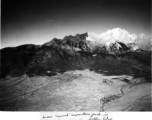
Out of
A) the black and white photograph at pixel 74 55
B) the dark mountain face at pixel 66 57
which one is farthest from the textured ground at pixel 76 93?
the dark mountain face at pixel 66 57

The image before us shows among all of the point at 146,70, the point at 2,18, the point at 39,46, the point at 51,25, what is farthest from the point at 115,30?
the point at 2,18

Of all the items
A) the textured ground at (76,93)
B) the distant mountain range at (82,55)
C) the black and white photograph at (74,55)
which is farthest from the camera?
the distant mountain range at (82,55)

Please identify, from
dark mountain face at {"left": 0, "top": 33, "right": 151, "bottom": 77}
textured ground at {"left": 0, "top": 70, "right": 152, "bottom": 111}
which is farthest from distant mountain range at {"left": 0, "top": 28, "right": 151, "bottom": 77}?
textured ground at {"left": 0, "top": 70, "right": 152, "bottom": 111}

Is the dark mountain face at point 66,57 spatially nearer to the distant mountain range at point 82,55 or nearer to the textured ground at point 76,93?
the distant mountain range at point 82,55

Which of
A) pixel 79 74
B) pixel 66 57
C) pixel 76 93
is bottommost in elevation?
pixel 76 93

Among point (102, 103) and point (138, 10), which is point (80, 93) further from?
point (138, 10)

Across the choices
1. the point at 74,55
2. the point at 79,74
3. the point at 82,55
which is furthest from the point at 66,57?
the point at 79,74

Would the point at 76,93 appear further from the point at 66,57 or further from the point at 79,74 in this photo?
the point at 66,57
